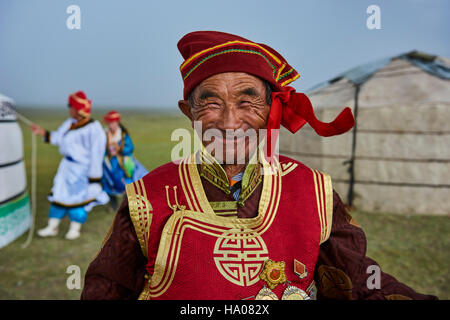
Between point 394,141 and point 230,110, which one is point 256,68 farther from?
point 394,141

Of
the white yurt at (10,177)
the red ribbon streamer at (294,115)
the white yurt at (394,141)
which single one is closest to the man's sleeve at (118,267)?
the red ribbon streamer at (294,115)

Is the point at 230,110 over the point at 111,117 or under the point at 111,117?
over

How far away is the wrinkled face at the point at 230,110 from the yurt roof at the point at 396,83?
5.31 meters

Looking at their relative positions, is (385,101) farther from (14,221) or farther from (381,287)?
(14,221)

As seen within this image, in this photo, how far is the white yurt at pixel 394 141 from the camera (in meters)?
5.75

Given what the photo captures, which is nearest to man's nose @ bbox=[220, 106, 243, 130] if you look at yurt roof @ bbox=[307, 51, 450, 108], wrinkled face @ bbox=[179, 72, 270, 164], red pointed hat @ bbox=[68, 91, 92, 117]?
wrinkled face @ bbox=[179, 72, 270, 164]

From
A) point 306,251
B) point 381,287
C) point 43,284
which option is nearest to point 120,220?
point 306,251

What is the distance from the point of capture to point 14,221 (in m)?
4.93

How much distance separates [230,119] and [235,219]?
0.38m

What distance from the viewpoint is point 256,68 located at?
1.24 metres

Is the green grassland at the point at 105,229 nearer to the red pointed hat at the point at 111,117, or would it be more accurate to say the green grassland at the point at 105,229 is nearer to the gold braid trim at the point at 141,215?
the red pointed hat at the point at 111,117

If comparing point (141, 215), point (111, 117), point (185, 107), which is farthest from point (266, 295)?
point (111, 117)

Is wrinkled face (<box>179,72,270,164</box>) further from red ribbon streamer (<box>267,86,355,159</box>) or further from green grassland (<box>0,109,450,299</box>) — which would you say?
green grassland (<box>0,109,450,299</box>)

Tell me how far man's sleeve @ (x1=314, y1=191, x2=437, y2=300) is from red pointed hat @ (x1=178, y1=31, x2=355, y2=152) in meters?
0.42
